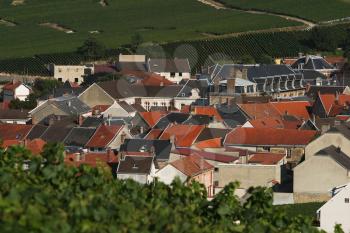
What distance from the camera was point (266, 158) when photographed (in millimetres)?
51094

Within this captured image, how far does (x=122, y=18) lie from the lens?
390ft

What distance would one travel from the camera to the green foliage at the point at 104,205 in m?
16.3

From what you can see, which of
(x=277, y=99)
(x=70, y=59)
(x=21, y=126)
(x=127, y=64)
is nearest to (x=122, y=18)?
(x=70, y=59)

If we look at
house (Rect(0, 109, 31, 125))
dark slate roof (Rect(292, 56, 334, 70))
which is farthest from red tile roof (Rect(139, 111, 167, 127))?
dark slate roof (Rect(292, 56, 334, 70))

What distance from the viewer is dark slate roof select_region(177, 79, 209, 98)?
73137 millimetres

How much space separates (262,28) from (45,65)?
22.7m

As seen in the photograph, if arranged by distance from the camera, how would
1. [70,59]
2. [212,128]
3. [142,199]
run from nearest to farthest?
[142,199] < [212,128] < [70,59]

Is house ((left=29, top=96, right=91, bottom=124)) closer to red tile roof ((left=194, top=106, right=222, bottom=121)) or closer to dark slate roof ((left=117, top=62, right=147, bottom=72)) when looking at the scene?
red tile roof ((left=194, top=106, right=222, bottom=121))

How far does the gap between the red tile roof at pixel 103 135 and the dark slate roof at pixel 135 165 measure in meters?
7.19

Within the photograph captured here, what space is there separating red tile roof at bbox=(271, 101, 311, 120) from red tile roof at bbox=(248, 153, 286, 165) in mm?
13153

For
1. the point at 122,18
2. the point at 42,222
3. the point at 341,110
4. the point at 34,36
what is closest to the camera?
the point at 42,222

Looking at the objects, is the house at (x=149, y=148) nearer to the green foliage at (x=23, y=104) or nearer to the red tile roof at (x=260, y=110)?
the red tile roof at (x=260, y=110)

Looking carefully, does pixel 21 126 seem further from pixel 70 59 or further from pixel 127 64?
pixel 70 59

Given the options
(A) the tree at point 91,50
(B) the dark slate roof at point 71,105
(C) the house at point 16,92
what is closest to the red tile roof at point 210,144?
(B) the dark slate roof at point 71,105
